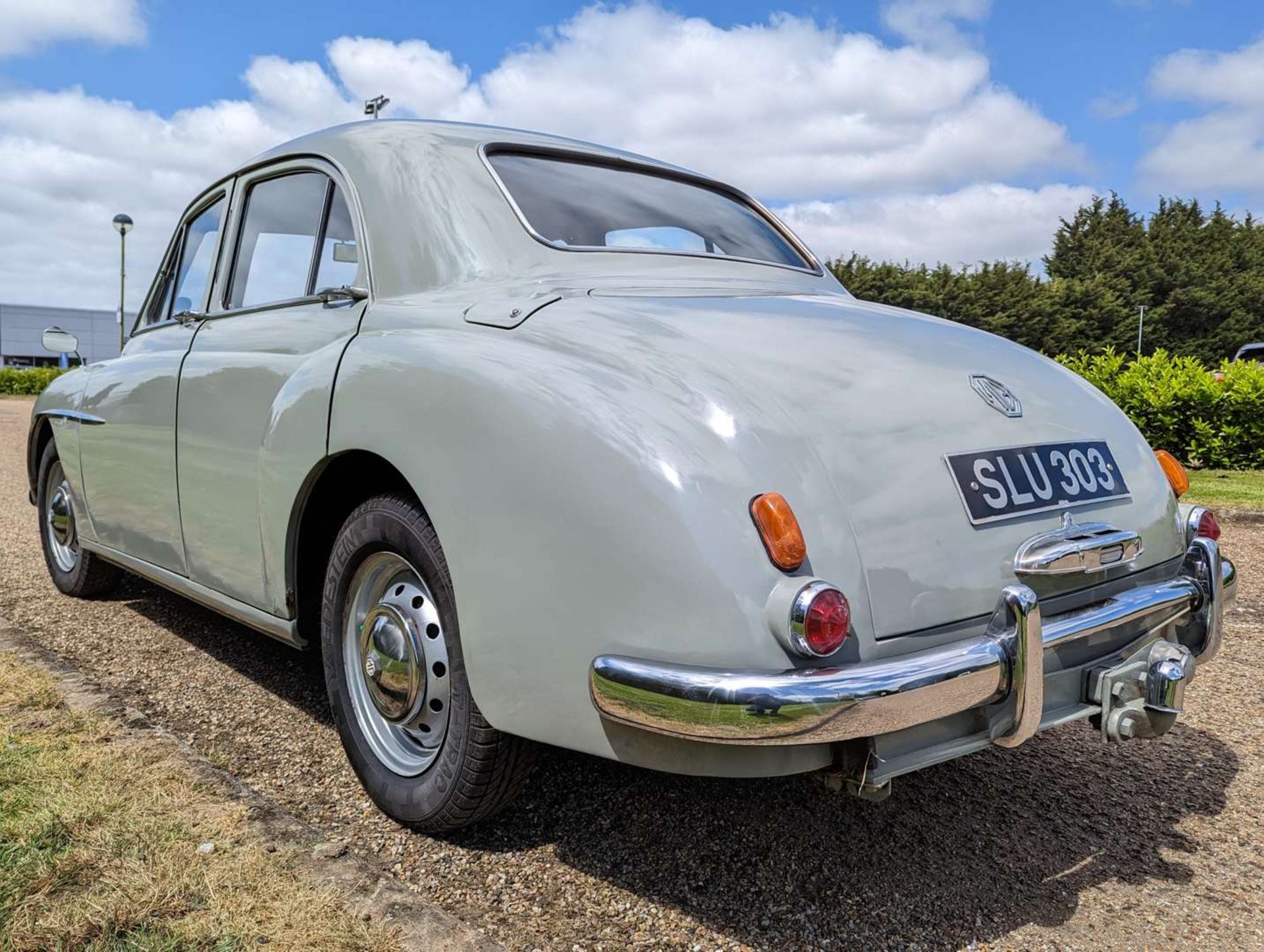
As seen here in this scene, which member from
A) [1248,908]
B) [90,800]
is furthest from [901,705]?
[90,800]

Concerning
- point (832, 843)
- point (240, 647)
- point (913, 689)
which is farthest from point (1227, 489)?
point (913, 689)

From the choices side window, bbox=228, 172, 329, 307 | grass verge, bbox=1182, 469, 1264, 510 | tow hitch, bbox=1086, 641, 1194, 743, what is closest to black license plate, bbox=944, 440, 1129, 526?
tow hitch, bbox=1086, 641, 1194, 743

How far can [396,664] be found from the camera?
7.64ft

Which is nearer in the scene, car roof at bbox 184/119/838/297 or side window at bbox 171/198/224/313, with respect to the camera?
car roof at bbox 184/119/838/297

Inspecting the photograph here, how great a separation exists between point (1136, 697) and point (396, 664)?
170cm

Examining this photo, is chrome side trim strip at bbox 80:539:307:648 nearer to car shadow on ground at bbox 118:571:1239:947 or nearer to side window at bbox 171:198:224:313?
car shadow on ground at bbox 118:571:1239:947

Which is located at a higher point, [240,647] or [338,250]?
[338,250]

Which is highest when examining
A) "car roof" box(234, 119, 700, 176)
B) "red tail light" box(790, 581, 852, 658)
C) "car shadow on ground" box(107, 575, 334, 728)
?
"car roof" box(234, 119, 700, 176)

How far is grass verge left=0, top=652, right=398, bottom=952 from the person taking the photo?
1875 mm

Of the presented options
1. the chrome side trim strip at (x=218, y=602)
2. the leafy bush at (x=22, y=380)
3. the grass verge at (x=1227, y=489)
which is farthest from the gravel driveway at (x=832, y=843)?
the leafy bush at (x=22, y=380)

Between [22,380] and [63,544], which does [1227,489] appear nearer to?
[63,544]

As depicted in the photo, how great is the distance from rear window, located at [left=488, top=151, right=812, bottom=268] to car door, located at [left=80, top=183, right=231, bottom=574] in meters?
1.38

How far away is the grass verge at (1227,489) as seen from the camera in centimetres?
802

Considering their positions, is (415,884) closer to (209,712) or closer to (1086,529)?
(209,712)
